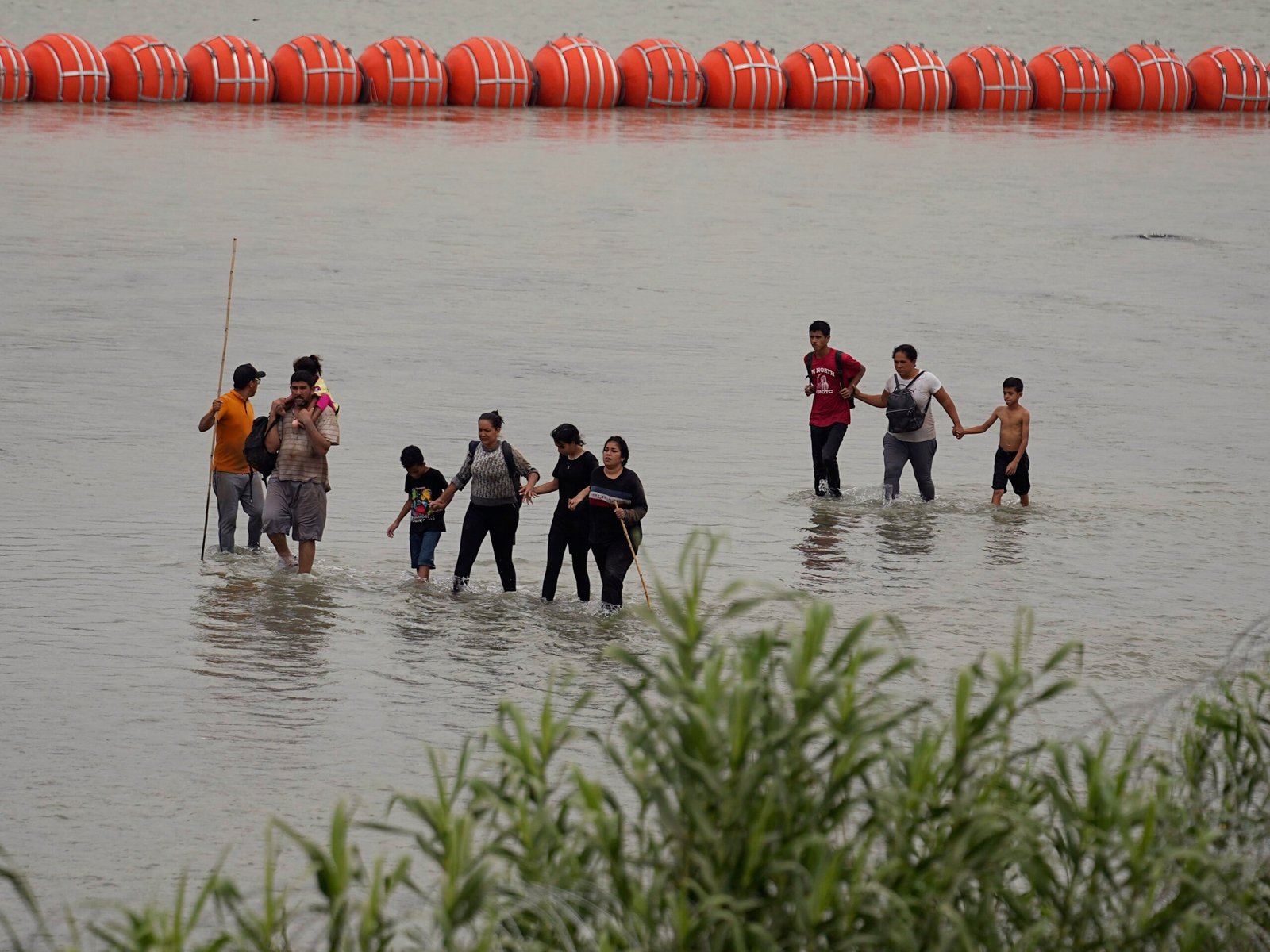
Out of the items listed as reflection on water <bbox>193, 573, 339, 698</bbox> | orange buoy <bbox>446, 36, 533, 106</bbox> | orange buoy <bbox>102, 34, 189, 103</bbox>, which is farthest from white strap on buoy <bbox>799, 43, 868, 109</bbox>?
reflection on water <bbox>193, 573, 339, 698</bbox>

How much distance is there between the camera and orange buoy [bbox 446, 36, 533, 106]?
40719mm

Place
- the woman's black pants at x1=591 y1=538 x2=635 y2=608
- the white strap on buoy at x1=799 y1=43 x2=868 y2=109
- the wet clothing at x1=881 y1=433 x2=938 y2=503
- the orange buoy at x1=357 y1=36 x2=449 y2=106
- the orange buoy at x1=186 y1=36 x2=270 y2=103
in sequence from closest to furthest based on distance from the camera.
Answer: the woman's black pants at x1=591 y1=538 x2=635 y2=608, the wet clothing at x1=881 y1=433 x2=938 y2=503, the orange buoy at x1=186 y1=36 x2=270 y2=103, the orange buoy at x1=357 y1=36 x2=449 y2=106, the white strap on buoy at x1=799 y1=43 x2=868 y2=109

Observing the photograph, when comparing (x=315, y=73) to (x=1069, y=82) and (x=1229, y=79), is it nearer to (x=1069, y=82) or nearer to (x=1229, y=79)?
(x=1069, y=82)

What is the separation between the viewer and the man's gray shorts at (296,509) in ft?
41.3

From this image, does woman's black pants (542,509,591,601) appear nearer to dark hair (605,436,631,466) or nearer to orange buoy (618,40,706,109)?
dark hair (605,436,631,466)

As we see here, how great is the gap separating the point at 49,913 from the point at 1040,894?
159 inches

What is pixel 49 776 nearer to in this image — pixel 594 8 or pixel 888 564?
pixel 888 564

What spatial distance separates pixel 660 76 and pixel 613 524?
31.3m

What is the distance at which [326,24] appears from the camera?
4809 cm

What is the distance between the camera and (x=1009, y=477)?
49.7 feet

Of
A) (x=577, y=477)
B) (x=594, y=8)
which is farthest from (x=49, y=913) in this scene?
(x=594, y=8)

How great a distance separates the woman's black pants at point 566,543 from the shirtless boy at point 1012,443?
405cm

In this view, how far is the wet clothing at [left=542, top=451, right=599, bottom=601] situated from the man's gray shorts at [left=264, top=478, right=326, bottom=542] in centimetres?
164

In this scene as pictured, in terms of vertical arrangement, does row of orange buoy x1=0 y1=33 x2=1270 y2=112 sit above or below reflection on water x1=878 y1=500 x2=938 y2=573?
above
